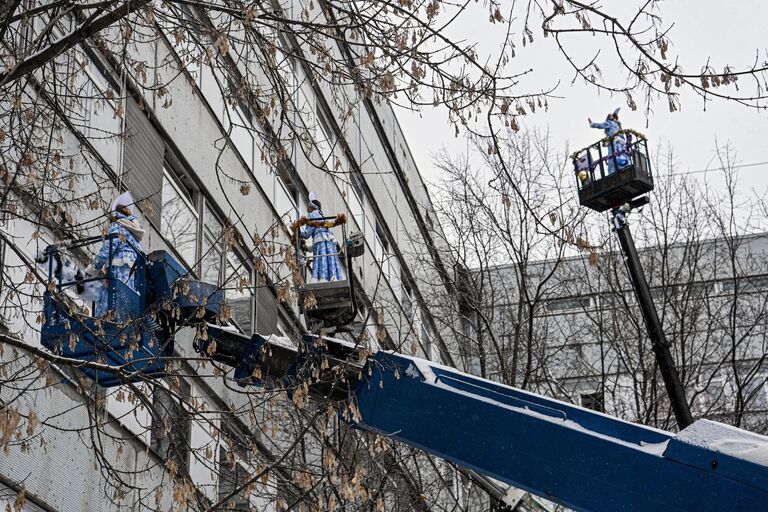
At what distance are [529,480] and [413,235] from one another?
2236 centimetres

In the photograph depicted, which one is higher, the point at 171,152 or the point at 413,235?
the point at 413,235

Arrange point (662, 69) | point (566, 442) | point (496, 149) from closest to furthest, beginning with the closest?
1. point (566, 442)
2. point (662, 69)
3. point (496, 149)

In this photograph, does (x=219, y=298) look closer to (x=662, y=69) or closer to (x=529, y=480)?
(x=529, y=480)

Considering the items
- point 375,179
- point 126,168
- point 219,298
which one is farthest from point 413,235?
point 219,298

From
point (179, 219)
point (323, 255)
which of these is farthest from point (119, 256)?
point (179, 219)

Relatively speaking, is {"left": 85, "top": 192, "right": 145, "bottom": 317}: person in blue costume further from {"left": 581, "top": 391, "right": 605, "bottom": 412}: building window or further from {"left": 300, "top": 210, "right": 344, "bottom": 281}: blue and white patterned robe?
{"left": 581, "top": 391, "right": 605, "bottom": 412}: building window

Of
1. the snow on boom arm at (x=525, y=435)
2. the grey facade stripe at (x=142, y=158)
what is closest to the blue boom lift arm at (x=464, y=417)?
the snow on boom arm at (x=525, y=435)

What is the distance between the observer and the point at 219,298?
905 cm

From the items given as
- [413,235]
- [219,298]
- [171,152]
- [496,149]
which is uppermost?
[413,235]

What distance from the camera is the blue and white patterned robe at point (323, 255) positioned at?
11906mm

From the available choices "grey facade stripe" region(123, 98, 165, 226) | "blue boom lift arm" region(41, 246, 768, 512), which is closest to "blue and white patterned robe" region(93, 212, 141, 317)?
"blue boom lift arm" region(41, 246, 768, 512)

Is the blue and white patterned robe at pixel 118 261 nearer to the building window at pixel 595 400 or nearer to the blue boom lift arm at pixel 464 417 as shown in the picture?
the blue boom lift arm at pixel 464 417

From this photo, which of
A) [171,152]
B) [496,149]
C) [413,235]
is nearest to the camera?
[496,149]

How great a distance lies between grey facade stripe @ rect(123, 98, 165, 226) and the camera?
41.0 feet
